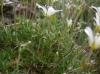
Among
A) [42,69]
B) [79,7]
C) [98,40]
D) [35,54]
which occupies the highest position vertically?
[79,7]

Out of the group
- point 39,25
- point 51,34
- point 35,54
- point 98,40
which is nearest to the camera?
point 98,40

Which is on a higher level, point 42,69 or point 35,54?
point 35,54

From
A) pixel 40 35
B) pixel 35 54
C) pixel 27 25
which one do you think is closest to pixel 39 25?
pixel 27 25

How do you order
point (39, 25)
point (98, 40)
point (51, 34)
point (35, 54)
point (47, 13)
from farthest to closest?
point (39, 25)
point (51, 34)
point (35, 54)
point (47, 13)
point (98, 40)

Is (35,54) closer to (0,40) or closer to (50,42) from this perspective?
(50,42)

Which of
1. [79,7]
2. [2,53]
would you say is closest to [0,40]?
[2,53]

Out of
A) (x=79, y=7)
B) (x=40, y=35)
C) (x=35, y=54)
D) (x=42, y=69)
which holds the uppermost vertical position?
(x=79, y=7)

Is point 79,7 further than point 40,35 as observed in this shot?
No

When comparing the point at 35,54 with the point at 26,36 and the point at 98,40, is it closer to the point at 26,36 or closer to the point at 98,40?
the point at 26,36

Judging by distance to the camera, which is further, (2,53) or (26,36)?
(26,36)
